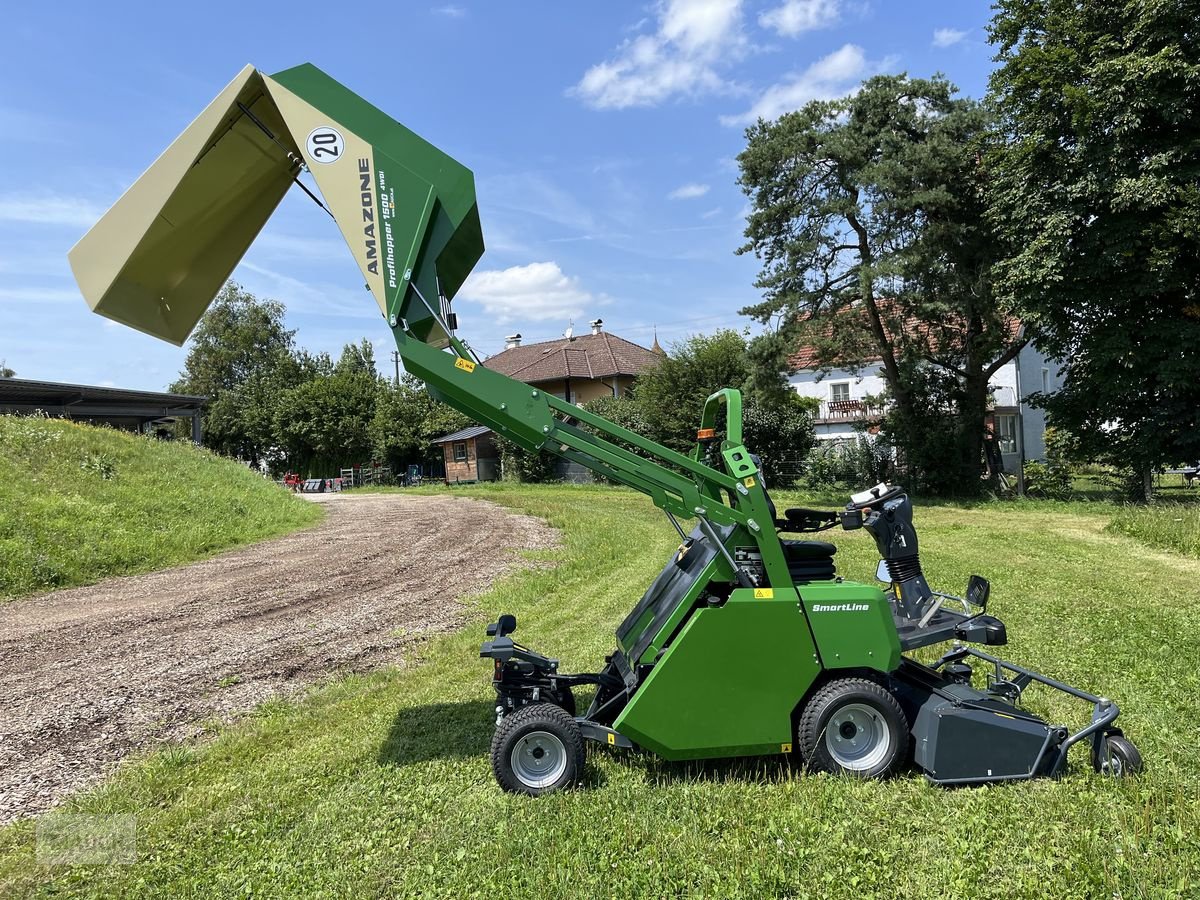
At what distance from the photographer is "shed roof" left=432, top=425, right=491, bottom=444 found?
42.9 m

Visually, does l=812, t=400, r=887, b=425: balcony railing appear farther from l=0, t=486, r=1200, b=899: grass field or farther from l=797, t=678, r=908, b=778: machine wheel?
l=797, t=678, r=908, b=778: machine wheel

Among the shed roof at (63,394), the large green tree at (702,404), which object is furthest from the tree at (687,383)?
the shed roof at (63,394)

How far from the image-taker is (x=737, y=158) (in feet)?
81.0

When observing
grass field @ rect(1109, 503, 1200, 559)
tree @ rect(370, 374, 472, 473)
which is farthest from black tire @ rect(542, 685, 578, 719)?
tree @ rect(370, 374, 472, 473)

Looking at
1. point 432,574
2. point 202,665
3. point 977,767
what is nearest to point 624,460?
point 977,767

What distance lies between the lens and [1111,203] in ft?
58.3

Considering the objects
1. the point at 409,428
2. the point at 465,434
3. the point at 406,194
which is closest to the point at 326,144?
the point at 406,194

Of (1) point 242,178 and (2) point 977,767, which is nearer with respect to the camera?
(2) point 977,767

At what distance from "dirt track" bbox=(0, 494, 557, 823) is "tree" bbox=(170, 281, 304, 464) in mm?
48994

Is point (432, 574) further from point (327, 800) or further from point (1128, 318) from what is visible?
point (1128, 318)

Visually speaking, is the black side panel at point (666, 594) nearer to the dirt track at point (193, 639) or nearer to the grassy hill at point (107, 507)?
the dirt track at point (193, 639)

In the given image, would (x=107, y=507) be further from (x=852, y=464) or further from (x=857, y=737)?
(x=852, y=464)

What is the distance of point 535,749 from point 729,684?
1.18m

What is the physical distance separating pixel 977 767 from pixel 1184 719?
6.56 feet
